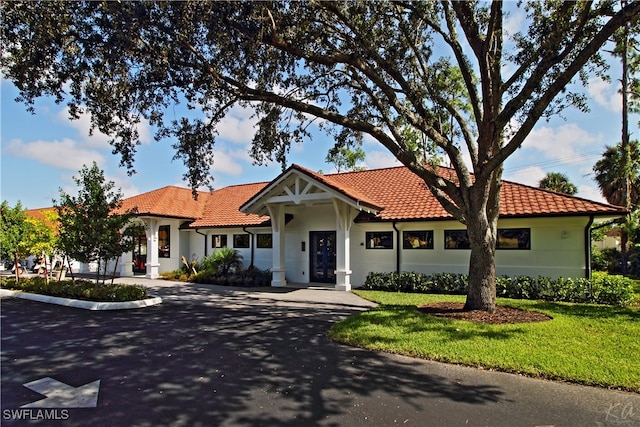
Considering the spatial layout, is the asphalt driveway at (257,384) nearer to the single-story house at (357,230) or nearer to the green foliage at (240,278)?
the single-story house at (357,230)

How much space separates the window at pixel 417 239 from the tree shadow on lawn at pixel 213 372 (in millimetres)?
7437

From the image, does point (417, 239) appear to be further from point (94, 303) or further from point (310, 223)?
point (94, 303)

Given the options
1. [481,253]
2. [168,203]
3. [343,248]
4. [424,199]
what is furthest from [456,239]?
[168,203]

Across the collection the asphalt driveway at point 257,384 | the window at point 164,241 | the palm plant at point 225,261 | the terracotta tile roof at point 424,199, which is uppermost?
the terracotta tile roof at point 424,199

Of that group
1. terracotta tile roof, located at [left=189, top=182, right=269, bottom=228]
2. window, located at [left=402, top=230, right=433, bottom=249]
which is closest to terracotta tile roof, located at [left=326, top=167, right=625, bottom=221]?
window, located at [left=402, top=230, right=433, bottom=249]

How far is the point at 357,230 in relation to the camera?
55.7ft

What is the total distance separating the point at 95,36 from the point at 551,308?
547 inches

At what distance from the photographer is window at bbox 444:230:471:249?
14609 mm

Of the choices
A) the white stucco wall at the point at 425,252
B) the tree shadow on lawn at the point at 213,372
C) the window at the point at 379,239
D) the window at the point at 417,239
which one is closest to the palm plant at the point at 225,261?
the white stucco wall at the point at 425,252

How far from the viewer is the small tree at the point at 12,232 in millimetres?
15016

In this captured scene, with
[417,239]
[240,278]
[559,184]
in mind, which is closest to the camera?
[417,239]

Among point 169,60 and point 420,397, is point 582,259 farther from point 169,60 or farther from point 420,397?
point 169,60

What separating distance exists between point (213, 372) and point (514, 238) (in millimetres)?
12323

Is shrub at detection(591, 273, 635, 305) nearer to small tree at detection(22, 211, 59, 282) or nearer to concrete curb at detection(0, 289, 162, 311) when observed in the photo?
concrete curb at detection(0, 289, 162, 311)
